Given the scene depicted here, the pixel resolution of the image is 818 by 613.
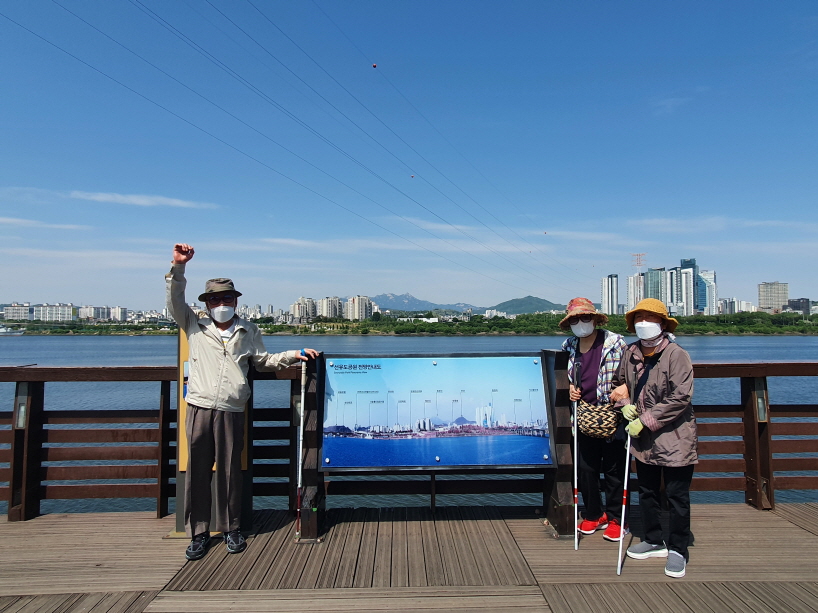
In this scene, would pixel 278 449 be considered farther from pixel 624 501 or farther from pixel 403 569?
pixel 624 501

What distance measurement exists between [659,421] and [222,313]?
3191 millimetres

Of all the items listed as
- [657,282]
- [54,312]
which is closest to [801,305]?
[657,282]

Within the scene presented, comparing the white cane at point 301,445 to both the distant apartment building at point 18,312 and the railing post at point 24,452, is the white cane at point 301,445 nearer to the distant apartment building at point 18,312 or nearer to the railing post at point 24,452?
the railing post at point 24,452

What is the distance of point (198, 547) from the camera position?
3.87 m

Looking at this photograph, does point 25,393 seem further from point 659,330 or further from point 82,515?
point 659,330

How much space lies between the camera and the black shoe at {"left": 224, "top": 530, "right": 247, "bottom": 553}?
12.9 feet

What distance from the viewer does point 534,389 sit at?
14.7ft

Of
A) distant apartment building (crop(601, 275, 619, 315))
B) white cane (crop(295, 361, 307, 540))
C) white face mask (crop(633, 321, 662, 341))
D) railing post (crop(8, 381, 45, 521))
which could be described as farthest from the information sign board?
distant apartment building (crop(601, 275, 619, 315))

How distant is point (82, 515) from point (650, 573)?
15.1 feet

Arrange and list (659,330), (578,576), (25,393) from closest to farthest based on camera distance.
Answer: (578,576)
(659,330)
(25,393)

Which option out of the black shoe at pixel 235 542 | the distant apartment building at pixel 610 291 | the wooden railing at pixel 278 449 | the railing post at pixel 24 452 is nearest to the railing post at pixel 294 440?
the wooden railing at pixel 278 449

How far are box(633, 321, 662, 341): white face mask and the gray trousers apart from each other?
3.00m

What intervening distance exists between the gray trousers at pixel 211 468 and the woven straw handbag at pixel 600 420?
2.62 meters

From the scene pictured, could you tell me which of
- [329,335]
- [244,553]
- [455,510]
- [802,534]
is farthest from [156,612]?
[329,335]
